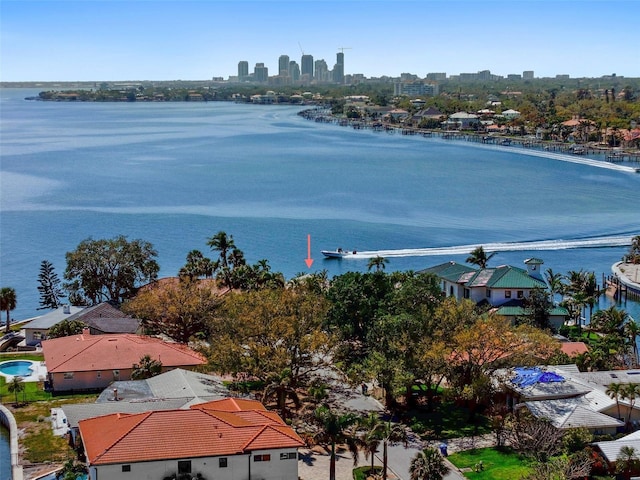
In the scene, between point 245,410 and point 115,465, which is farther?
point 245,410

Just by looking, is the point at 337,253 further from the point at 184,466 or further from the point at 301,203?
the point at 184,466

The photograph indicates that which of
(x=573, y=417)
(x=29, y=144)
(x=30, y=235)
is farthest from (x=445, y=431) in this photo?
(x=29, y=144)

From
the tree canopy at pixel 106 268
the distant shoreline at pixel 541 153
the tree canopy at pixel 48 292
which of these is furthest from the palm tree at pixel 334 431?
the distant shoreline at pixel 541 153

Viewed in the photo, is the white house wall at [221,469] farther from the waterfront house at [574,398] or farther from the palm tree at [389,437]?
the waterfront house at [574,398]

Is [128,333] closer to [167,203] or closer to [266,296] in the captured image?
[266,296]

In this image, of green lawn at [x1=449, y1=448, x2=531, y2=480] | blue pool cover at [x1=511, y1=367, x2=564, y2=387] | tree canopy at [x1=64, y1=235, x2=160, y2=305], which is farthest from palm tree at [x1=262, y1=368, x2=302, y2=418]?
tree canopy at [x1=64, y1=235, x2=160, y2=305]

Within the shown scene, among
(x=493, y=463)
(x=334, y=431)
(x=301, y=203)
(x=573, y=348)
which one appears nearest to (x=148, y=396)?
(x=334, y=431)
